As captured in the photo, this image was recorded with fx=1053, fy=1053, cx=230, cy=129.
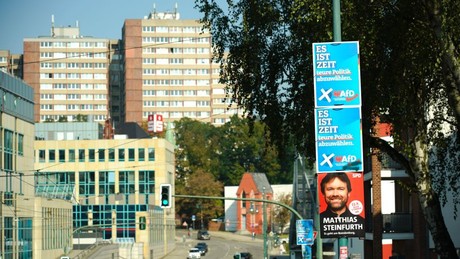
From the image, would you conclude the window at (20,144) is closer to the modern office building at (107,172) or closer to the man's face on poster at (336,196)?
the modern office building at (107,172)

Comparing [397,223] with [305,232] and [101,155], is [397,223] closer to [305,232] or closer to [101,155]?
[305,232]

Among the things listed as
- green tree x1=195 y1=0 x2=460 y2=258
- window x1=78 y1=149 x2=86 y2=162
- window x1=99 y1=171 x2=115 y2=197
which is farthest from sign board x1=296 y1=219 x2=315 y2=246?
window x1=78 y1=149 x2=86 y2=162

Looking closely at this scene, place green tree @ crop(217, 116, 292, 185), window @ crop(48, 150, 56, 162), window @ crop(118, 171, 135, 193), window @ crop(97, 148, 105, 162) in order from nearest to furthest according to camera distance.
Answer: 1. window @ crop(118, 171, 135, 193)
2. window @ crop(97, 148, 105, 162)
3. window @ crop(48, 150, 56, 162)
4. green tree @ crop(217, 116, 292, 185)

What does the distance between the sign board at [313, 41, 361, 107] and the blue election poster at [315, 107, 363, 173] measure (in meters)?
0.22

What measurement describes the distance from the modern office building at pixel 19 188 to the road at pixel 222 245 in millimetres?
34763

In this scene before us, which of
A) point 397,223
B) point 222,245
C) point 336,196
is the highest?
point 336,196

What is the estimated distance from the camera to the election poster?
2225 centimetres

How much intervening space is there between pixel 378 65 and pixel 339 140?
634 cm

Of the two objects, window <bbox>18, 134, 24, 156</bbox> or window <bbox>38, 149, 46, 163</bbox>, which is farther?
window <bbox>38, 149, 46, 163</bbox>

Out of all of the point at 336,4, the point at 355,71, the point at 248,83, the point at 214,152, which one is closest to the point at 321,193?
the point at 355,71

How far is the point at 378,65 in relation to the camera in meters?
28.0

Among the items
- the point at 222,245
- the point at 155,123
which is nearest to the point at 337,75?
the point at 222,245

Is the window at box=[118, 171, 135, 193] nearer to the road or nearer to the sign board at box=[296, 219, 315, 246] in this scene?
the road

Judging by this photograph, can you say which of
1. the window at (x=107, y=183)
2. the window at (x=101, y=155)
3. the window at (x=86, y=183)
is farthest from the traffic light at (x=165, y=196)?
the window at (x=86, y=183)
